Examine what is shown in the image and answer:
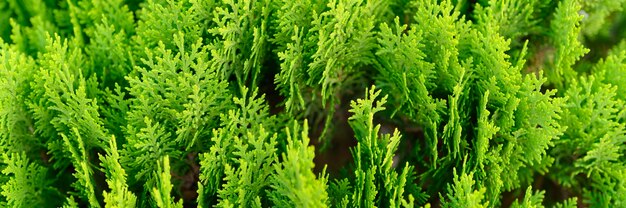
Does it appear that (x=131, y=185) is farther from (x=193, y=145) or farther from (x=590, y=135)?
(x=590, y=135)

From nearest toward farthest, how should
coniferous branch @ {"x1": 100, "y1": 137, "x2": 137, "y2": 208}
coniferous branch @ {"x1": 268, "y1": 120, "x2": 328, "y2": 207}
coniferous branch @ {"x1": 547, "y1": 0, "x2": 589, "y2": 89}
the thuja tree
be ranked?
1. coniferous branch @ {"x1": 268, "y1": 120, "x2": 328, "y2": 207}
2. coniferous branch @ {"x1": 100, "y1": 137, "x2": 137, "y2": 208}
3. the thuja tree
4. coniferous branch @ {"x1": 547, "y1": 0, "x2": 589, "y2": 89}

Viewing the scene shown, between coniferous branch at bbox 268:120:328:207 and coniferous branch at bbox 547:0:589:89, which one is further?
coniferous branch at bbox 547:0:589:89

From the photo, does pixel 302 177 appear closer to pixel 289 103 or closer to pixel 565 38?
pixel 289 103

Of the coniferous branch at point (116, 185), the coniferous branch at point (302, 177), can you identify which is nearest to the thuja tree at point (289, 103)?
the coniferous branch at point (116, 185)

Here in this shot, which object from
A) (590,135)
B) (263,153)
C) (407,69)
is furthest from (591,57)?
(263,153)

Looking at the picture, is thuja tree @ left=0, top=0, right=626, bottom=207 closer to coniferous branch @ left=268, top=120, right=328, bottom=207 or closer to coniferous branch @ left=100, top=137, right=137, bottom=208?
coniferous branch @ left=100, top=137, right=137, bottom=208

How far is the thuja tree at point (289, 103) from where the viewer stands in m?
2.06

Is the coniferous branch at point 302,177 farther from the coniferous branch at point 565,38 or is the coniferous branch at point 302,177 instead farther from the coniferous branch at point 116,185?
the coniferous branch at point 565,38

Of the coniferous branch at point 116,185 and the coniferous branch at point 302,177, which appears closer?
the coniferous branch at point 302,177

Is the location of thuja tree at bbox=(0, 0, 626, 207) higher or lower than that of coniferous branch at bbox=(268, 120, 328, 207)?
higher

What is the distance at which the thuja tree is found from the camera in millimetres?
2059

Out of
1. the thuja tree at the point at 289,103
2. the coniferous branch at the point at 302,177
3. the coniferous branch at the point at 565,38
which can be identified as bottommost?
the coniferous branch at the point at 302,177

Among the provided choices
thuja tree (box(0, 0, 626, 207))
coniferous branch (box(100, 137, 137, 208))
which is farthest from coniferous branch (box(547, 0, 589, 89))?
coniferous branch (box(100, 137, 137, 208))

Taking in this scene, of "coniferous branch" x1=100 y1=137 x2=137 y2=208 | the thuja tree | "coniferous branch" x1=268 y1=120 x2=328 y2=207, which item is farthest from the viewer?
the thuja tree
